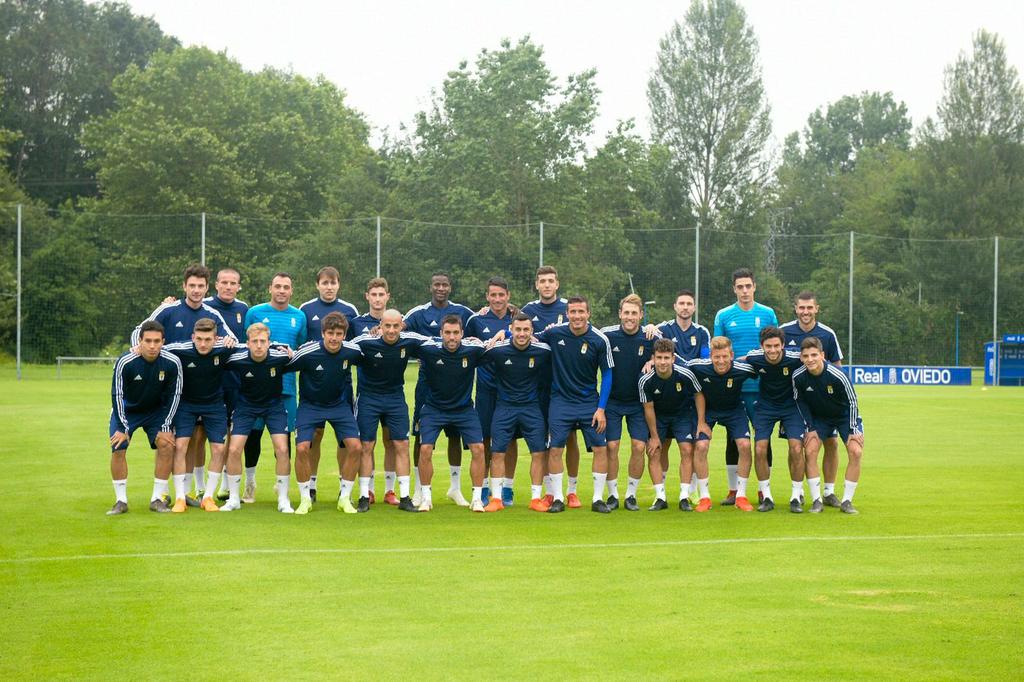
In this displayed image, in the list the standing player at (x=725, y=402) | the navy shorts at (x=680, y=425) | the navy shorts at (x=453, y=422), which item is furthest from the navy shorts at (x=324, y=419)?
the standing player at (x=725, y=402)

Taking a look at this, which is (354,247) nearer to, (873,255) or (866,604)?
Result: (873,255)

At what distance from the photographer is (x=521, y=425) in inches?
447

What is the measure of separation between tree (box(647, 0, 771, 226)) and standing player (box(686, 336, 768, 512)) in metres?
42.2

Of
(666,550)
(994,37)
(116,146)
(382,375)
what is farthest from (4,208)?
(994,37)

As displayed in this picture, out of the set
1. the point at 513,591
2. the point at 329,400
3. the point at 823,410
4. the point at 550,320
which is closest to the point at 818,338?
the point at 823,410

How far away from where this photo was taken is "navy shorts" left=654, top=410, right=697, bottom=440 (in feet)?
37.4

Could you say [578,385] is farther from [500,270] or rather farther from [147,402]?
[500,270]

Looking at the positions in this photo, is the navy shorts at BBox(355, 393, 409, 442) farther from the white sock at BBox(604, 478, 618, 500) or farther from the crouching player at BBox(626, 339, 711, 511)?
the crouching player at BBox(626, 339, 711, 511)

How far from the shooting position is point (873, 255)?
132 feet

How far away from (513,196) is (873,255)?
478 inches

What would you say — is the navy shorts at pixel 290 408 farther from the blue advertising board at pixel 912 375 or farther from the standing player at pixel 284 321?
the blue advertising board at pixel 912 375

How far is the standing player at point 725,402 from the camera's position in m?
11.2

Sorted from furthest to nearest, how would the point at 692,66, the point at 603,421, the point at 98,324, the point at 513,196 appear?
the point at 692,66 → the point at 513,196 → the point at 98,324 → the point at 603,421

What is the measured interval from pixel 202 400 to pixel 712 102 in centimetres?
4541
